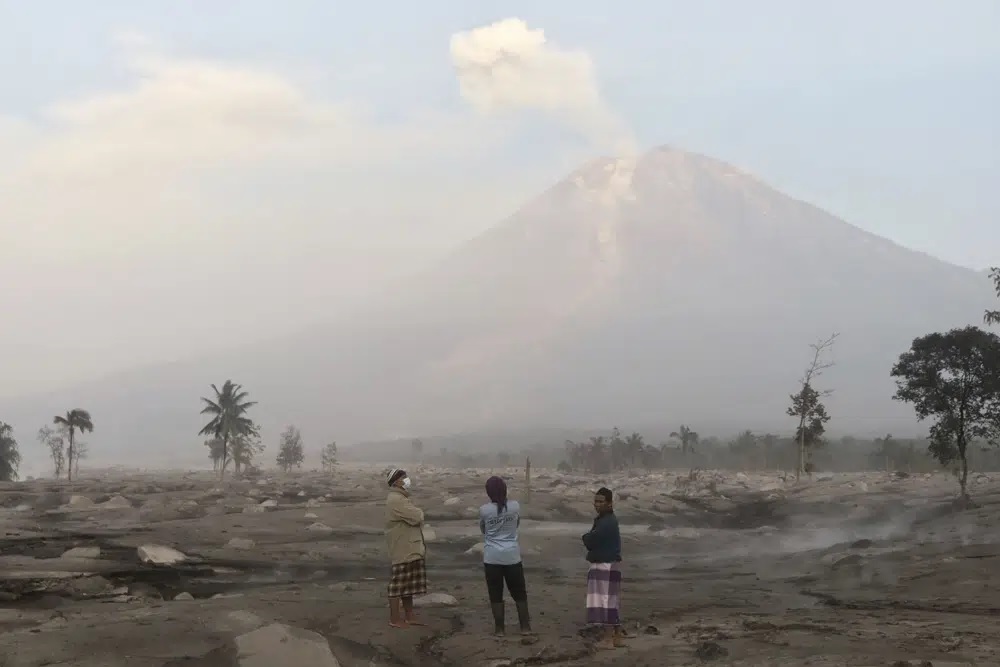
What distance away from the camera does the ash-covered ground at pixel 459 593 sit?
8.27 metres

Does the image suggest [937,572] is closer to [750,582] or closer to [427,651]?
A: [750,582]

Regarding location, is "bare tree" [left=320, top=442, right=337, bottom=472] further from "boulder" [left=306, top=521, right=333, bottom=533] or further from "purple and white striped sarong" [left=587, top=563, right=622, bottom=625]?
"purple and white striped sarong" [left=587, top=563, right=622, bottom=625]

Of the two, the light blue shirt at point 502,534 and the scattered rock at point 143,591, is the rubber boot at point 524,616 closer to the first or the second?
the light blue shirt at point 502,534

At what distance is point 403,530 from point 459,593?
138 inches

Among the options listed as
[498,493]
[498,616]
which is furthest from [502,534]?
[498,616]

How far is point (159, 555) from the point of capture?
15.0 metres

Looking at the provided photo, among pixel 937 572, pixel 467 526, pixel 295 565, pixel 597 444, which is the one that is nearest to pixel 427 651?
pixel 295 565

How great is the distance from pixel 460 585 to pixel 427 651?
510 cm

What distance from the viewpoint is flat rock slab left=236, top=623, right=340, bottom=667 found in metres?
7.81

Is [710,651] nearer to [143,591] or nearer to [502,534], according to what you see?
[502,534]

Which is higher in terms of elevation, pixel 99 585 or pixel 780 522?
pixel 99 585

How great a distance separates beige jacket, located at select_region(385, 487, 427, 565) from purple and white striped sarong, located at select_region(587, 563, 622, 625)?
2246 mm

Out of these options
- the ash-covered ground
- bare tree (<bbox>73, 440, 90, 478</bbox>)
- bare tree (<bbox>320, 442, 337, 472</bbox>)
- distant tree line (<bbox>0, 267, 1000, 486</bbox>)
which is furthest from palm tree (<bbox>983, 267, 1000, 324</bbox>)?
bare tree (<bbox>73, 440, 90, 478</bbox>)

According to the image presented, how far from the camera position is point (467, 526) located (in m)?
25.8
